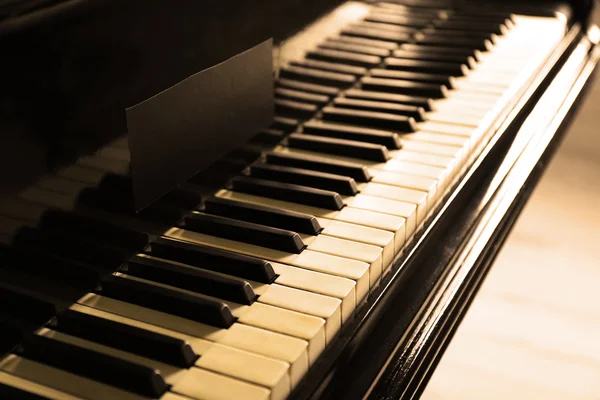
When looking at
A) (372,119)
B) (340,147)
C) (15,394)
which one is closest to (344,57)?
(372,119)

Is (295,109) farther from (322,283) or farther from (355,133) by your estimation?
(322,283)

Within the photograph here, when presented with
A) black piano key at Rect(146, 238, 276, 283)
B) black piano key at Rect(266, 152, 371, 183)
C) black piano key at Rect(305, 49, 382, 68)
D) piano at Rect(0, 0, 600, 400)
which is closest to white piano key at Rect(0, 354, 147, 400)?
piano at Rect(0, 0, 600, 400)

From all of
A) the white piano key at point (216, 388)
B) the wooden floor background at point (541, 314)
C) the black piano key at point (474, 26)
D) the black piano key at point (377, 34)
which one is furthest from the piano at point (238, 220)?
the wooden floor background at point (541, 314)

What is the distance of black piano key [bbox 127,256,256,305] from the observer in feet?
2.74

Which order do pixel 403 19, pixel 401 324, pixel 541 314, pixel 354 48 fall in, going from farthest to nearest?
1. pixel 541 314
2. pixel 403 19
3. pixel 354 48
4. pixel 401 324

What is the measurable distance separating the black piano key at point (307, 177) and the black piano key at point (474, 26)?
2.67ft

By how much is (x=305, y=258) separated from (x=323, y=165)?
279 millimetres

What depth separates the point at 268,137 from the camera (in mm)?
1217

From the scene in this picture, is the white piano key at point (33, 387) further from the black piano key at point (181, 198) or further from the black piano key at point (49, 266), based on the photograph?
the black piano key at point (181, 198)

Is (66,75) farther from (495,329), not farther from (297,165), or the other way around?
(495,329)

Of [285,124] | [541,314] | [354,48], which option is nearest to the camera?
[285,124]

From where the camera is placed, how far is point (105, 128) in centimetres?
84

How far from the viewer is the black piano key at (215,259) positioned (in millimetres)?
881

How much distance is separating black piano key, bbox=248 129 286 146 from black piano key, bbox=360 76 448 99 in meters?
0.30
